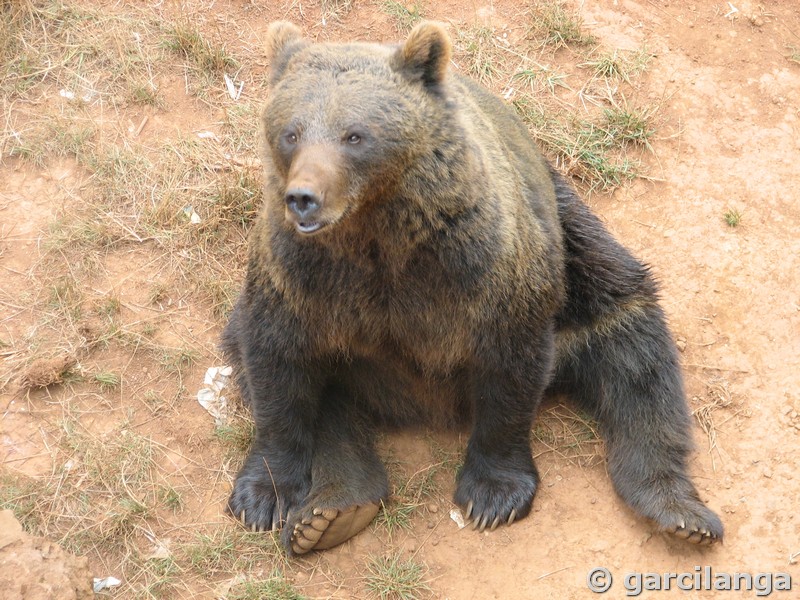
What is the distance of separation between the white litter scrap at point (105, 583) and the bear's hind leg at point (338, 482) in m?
1.03

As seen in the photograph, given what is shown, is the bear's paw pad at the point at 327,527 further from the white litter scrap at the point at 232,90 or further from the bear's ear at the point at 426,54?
the white litter scrap at the point at 232,90

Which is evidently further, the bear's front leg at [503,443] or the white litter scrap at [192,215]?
the white litter scrap at [192,215]

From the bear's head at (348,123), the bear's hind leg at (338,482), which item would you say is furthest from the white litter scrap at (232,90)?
the bear's head at (348,123)

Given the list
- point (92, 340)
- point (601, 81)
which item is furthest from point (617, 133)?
point (92, 340)

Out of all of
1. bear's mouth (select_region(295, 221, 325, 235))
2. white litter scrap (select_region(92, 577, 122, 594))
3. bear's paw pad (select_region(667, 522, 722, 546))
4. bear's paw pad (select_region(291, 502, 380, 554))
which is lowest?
white litter scrap (select_region(92, 577, 122, 594))

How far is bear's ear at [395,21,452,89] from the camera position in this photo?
499cm

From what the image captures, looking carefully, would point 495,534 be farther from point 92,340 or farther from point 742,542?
point 92,340

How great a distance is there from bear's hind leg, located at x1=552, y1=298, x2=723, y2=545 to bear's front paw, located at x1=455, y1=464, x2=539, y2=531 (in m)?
0.60

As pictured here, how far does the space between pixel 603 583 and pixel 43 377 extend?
3.95 metres

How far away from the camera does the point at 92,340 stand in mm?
7133

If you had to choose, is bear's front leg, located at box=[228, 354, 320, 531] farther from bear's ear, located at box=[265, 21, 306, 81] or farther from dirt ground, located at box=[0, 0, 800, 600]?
bear's ear, located at box=[265, 21, 306, 81]

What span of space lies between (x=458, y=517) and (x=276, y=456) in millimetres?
1238

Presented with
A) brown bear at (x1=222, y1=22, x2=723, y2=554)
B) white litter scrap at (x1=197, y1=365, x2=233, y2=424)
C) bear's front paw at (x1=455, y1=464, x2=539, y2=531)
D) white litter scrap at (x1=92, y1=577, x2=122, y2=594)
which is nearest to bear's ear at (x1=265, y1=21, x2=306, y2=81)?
brown bear at (x1=222, y1=22, x2=723, y2=554)

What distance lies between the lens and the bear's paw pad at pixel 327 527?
5.91m
